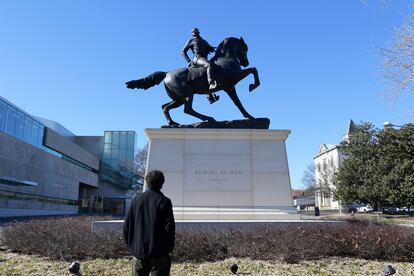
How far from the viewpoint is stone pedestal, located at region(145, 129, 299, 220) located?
1301 centimetres

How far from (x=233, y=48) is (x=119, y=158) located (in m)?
63.7

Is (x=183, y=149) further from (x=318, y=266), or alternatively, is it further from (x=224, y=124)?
(x=318, y=266)

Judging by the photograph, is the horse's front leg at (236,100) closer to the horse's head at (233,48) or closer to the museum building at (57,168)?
the horse's head at (233,48)

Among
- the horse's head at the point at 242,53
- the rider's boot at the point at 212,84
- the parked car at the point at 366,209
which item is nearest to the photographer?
the rider's boot at the point at 212,84

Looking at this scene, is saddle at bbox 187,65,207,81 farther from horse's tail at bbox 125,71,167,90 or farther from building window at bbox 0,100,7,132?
building window at bbox 0,100,7,132

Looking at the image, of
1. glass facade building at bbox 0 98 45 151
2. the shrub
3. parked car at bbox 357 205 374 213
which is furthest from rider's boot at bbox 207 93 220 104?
parked car at bbox 357 205 374 213

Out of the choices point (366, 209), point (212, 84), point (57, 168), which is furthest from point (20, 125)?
point (366, 209)

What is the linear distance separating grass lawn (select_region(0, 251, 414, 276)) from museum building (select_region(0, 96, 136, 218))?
34.3 m

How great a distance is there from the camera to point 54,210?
5606cm

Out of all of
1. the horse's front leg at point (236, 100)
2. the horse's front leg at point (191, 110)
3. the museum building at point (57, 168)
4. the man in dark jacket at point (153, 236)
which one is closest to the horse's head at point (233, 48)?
the horse's front leg at point (236, 100)

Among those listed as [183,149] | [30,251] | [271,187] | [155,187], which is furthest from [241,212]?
[155,187]

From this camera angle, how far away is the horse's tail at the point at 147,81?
1456cm

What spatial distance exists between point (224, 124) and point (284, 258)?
6820mm

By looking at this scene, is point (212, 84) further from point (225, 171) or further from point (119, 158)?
point (119, 158)
